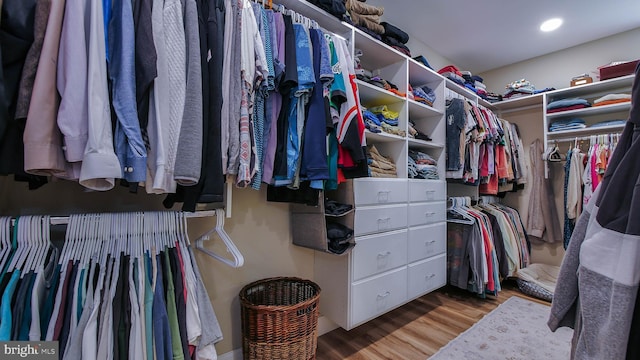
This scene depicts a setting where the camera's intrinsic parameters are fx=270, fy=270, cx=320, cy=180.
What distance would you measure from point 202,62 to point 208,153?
34cm

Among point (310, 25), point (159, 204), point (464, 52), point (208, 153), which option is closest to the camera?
point (208, 153)

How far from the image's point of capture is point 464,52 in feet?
10.0

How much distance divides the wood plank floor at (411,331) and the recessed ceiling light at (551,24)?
99.4 inches

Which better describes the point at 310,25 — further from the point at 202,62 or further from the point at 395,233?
the point at 395,233

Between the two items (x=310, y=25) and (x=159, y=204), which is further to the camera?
(x=310, y=25)

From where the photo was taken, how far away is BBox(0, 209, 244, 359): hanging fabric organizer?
0.76 meters

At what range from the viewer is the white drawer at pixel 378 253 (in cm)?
162

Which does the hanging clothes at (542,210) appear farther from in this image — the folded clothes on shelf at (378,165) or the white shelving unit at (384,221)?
the folded clothes on shelf at (378,165)

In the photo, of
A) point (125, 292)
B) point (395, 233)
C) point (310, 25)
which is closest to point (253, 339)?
point (125, 292)

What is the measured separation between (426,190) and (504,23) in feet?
5.70

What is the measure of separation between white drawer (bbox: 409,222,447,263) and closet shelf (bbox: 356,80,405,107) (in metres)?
0.99

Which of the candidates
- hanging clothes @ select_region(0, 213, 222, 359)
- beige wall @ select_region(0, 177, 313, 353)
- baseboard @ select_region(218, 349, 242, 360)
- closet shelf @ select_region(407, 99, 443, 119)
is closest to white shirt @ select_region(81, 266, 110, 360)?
hanging clothes @ select_region(0, 213, 222, 359)

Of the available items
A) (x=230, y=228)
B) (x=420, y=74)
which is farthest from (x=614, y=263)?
(x=420, y=74)

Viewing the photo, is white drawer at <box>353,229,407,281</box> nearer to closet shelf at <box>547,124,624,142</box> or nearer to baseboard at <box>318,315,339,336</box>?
baseboard at <box>318,315,339,336</box>
